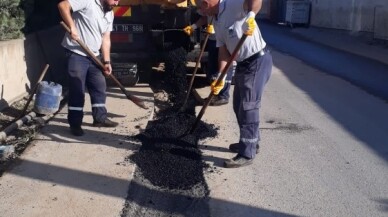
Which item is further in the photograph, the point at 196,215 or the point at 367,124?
the point at 367,124

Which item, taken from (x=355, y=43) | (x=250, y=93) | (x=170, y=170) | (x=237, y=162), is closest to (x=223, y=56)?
(x=250, y=93)

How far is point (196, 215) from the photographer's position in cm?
406

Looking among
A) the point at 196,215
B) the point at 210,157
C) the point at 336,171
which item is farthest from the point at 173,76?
the point at 196,215

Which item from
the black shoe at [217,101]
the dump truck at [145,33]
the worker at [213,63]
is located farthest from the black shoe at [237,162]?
the dump truck at [145,33]

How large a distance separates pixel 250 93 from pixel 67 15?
2273mm

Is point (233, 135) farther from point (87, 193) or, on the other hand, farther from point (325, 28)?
point (325, 28)

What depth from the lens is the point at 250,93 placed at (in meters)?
5.02

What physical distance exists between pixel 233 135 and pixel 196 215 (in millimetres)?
2211

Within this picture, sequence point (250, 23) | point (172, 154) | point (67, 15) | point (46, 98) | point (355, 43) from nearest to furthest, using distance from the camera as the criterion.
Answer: point (250, 23) → point (172, 154) → point (67, 15) → point (46, 98) → point (355, 43)

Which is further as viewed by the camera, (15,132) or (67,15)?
(15,132)

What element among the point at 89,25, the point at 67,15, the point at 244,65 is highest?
the point at 67,15

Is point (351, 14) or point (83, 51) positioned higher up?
point (351, 14)

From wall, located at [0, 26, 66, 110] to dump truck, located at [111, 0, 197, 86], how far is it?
4.47 ft

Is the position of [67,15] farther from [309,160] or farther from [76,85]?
[309,160]
